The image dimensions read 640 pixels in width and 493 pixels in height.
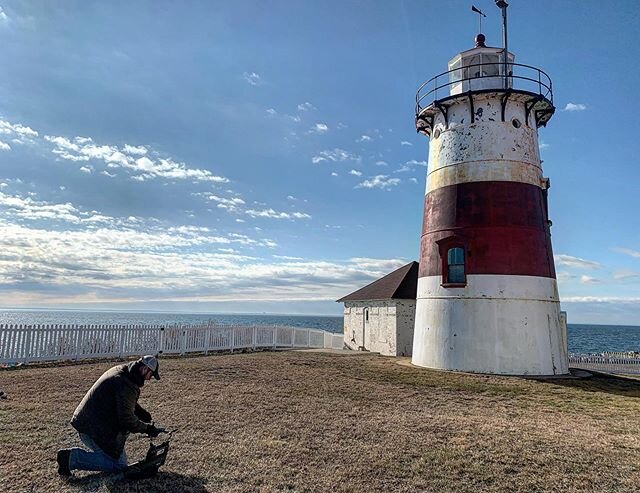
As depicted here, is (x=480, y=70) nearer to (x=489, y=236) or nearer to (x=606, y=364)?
(x=489, y=236)

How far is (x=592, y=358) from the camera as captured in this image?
913 inches

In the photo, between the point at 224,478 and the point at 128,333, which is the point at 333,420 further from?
the point at 128,333

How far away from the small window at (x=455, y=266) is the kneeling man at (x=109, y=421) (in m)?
12.3

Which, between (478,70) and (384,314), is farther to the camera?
(384,314)

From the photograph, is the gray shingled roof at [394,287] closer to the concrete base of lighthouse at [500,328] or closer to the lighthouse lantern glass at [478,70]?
the concrete base of lighthouse at [500,328]

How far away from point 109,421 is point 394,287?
58.3ft

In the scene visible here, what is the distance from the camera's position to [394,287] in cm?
2177

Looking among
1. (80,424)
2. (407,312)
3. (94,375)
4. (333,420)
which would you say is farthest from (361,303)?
(80,424)

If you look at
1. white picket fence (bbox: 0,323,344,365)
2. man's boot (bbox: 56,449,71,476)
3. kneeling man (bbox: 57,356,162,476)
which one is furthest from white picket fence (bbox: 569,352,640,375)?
man's boot (bbox: 56,449,71,476)

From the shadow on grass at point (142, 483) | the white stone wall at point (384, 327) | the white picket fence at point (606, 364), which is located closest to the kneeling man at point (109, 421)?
the shadow on grass at point (142, 483)

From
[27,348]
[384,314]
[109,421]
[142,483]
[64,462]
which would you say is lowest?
[142,483]

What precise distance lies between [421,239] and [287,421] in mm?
11311

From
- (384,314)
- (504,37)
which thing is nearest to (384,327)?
(384,314)

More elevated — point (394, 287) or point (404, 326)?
point (394, 287)
